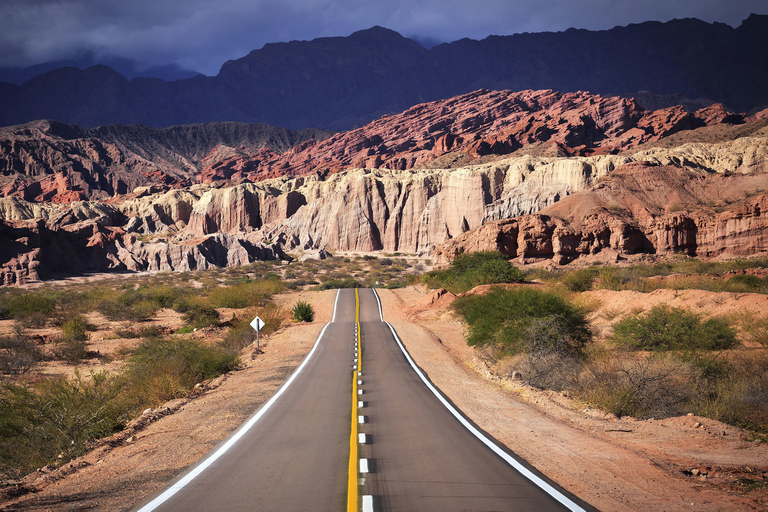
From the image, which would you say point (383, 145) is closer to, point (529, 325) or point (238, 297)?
point (238, 297)

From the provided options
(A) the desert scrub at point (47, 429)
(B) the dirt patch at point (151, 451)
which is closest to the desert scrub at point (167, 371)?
(B) the dirt patch at point (151, 451)

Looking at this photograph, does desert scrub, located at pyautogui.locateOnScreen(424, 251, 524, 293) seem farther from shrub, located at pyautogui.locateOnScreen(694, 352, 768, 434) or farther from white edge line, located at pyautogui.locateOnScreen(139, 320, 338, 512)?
white edge line, located at pyautogui.locateOnScreen(139, 320, 338, 512)

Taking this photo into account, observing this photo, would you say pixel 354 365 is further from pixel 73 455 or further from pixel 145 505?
pixel 145 505

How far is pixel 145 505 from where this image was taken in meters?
5.45

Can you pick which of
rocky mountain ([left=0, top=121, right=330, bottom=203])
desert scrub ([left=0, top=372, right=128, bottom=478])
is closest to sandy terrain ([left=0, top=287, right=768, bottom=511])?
desert scrub ([left=0, top=372, right=128, bottom=478])

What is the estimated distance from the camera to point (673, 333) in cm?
1639

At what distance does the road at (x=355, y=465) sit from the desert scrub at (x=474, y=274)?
84.7 feet

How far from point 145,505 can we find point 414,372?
11007 mm

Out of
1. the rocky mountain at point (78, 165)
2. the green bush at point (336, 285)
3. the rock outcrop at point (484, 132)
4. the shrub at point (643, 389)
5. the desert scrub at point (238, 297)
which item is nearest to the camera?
the shrub at point (643, 389)

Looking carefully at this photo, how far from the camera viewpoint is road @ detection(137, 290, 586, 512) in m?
5.62

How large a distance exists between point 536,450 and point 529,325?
9.66 m

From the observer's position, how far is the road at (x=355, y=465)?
562 cm

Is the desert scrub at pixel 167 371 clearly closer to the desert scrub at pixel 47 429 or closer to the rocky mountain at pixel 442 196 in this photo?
the desert scrub at pixel 47 429

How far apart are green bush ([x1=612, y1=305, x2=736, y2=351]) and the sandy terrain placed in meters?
5.54
